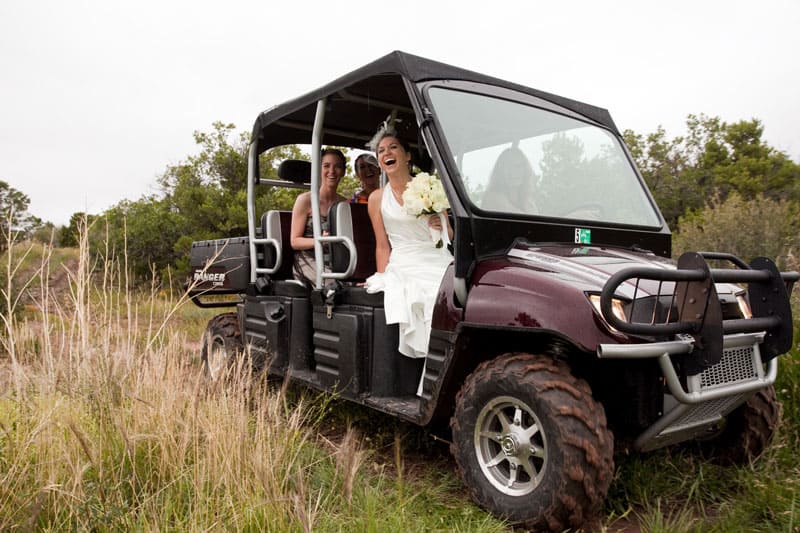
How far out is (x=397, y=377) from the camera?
3.94 metres

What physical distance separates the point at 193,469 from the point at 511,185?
222cm

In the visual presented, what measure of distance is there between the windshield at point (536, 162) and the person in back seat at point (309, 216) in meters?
1.68

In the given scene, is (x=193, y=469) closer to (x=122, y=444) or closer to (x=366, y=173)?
(x=122, y=444)

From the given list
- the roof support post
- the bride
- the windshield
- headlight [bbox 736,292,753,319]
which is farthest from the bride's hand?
headlight [bbox 736,292,753,319]

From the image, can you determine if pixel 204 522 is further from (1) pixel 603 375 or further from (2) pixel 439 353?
(1) pixel 603 375

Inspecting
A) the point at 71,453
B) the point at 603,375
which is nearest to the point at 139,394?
the point at 71,453

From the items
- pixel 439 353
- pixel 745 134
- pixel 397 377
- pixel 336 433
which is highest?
pixel 745 134

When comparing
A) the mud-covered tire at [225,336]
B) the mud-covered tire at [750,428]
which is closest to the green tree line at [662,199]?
the mud-covered tire at [225,336]

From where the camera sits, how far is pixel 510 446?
293 centimetres

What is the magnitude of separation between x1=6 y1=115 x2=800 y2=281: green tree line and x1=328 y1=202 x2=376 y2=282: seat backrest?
6.02 feet

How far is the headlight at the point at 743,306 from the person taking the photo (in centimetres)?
311

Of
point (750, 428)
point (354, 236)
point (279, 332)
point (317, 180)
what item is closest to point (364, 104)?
point (317, 180)

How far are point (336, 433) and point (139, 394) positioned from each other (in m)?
1.70

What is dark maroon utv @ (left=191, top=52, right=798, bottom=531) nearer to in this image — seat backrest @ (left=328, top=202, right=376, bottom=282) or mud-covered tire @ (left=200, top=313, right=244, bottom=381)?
seat backrest @ (left=328, top=202, right=376, bottom=282)
